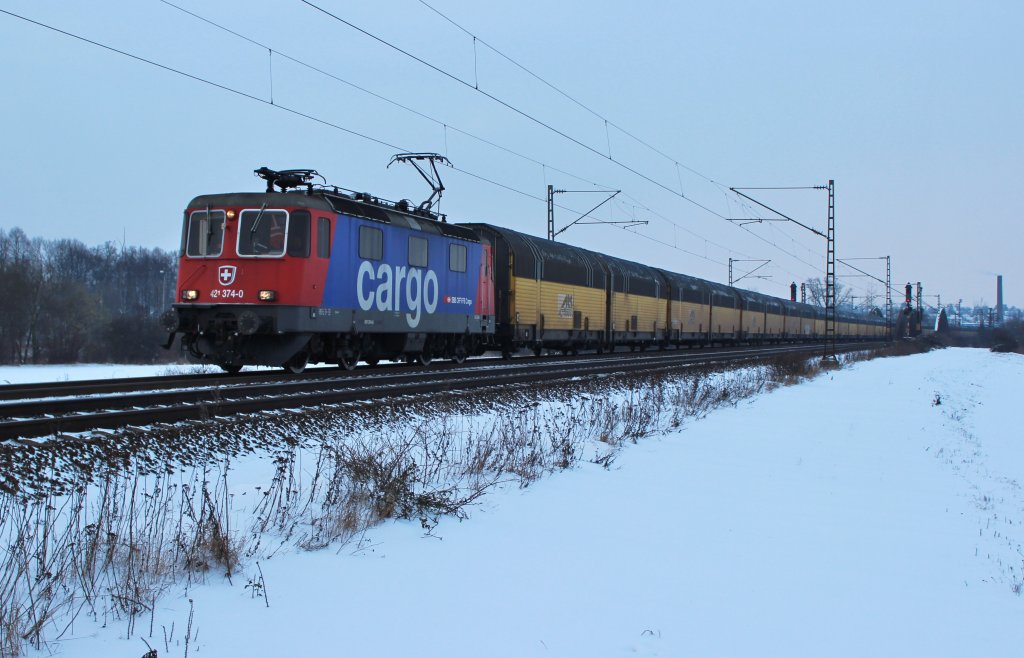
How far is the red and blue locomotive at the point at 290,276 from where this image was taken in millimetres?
14781

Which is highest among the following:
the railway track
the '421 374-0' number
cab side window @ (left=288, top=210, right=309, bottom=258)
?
cab side window @ (left=288, top=210, right=309, bottom=258)

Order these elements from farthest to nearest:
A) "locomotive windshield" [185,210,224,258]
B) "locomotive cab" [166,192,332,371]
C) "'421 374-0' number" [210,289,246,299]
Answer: "locomotive windshield" [185,210,224,258], "'421 374-0' number" [210,289,246,299], "locomotive cab" [166,192,332,371]

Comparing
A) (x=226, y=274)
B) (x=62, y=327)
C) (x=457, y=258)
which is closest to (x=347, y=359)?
(x=226, y=274)

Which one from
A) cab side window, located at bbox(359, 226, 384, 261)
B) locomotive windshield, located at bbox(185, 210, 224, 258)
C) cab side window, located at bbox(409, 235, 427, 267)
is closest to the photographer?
locomotive windshield, located at bbox(185, 210, 224, 258)

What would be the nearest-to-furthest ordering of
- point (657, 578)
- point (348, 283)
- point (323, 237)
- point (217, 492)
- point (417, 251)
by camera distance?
point (657, 578) < point (217, 492) < point (323, 237) < point (348, 283) < point (417, 251)

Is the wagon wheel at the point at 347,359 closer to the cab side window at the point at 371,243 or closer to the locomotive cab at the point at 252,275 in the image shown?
the locomotive cab at the point at 252,275

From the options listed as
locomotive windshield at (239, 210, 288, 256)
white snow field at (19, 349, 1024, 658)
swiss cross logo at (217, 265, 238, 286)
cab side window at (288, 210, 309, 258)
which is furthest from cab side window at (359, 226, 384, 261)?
white snow field at (19, 349, 1024, 658)

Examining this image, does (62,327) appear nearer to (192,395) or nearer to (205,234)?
(205,234)

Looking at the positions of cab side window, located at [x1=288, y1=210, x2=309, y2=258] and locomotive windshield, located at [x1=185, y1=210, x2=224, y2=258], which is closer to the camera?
cab side window, located at [x1=288, y1=210, x2=309, y2=258]

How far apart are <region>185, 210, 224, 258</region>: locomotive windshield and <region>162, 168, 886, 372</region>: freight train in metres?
0.02

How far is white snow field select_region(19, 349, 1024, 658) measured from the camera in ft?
13.5

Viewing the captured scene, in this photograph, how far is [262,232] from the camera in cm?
1504

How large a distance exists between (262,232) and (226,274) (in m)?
1.04

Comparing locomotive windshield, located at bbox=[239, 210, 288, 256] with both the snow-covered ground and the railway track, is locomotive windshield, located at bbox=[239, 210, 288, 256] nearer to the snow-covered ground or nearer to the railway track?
the railway track
